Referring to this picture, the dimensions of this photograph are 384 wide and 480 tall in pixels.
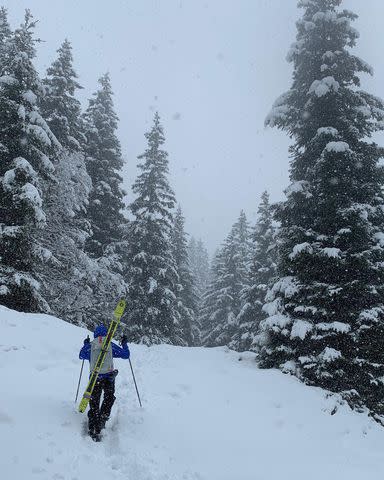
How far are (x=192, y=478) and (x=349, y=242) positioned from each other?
8310mm

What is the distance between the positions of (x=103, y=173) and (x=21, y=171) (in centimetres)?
1091

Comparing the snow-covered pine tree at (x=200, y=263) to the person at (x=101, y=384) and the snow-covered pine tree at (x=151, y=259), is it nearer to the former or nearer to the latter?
the snow-covered pine tree at (x=151, y=259)

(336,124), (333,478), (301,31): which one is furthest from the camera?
(301,31)

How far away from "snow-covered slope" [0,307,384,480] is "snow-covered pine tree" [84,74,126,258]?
40.7ft

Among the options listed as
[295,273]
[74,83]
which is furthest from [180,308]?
[295,273]

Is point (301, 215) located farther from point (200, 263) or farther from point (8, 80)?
point (200, 263)

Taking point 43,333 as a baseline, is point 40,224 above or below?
above

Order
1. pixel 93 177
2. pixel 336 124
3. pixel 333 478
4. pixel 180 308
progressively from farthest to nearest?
pixel 180 308, pixel 93 177, pixel 336 124, pixel 333 478

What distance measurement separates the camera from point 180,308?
37.4m

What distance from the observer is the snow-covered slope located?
267 inches

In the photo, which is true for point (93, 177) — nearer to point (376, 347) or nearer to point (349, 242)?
point (349, 242)

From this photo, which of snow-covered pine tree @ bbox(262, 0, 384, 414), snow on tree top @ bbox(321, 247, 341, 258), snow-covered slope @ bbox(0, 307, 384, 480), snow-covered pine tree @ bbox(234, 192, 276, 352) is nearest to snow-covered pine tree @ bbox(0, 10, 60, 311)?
snow-covered slope @ bbox(0, 307, 384, 480)

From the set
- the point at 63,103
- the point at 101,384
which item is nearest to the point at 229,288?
the point at 63,103

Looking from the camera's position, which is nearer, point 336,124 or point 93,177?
point 336,124
